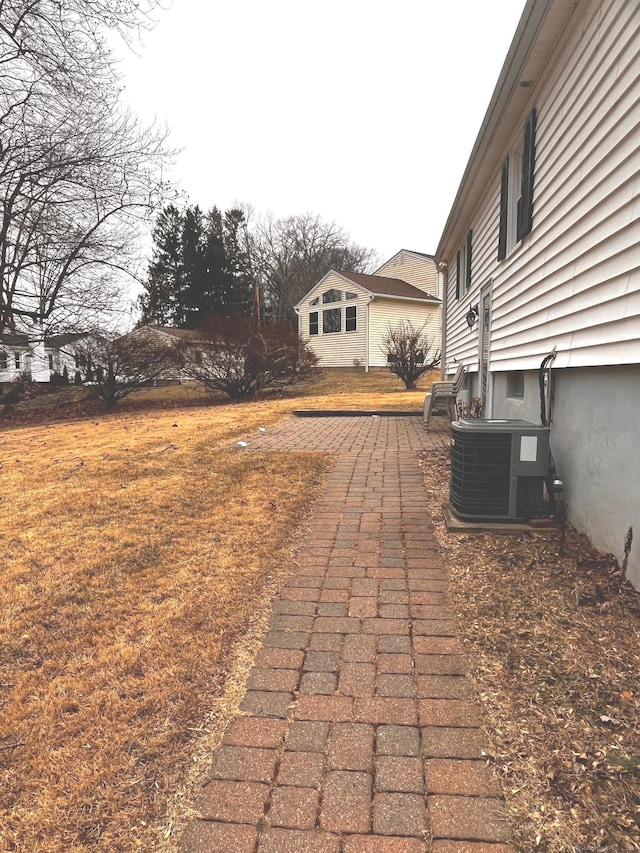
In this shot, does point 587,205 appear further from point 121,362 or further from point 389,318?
point 389,318

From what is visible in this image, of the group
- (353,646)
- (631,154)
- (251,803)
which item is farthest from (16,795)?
(631,154)

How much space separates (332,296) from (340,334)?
2.18 meters

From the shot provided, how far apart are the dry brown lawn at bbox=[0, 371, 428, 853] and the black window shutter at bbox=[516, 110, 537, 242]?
3.44m

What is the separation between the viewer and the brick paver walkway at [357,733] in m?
1.33

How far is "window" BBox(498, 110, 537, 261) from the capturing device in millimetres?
4906

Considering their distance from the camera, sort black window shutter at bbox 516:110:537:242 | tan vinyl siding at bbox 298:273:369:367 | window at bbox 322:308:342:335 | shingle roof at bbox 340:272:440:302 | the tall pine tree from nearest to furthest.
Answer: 1. black window shutter at bbox 516:110:537:242
2. shingle roof at bbox 340:272:440:302
3. tan vinyl siding at bbox 298:273:369:367
4. window at bbox 322:308:342:335
5. the tall pine tree

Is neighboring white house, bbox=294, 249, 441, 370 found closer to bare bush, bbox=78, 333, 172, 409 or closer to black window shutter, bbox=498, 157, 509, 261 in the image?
bare bush, bbox=78, 333, 172, 409

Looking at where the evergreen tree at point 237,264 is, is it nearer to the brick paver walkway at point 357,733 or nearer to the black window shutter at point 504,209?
the black window shutter at point 504,209

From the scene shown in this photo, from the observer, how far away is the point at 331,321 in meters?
26.2

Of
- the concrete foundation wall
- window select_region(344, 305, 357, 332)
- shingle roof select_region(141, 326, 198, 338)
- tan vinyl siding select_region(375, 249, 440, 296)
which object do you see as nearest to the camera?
the concrete foundation wall

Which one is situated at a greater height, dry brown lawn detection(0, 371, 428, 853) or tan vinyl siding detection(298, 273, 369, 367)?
tan vinyl siding detection(298, 273, 369, 367)

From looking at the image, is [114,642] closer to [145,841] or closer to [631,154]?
[145,841]

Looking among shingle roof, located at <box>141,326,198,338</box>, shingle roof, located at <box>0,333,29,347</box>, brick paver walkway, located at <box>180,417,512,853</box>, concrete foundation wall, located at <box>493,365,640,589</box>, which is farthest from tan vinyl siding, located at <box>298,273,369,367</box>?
brick paver walkway, located at <box>180,417,512,853</box>

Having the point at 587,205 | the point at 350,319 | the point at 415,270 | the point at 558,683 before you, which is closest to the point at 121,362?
the point at 350,319
